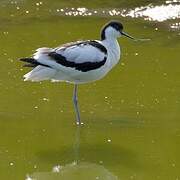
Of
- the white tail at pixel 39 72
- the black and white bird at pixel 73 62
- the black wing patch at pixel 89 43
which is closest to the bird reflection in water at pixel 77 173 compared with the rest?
the black and white bird at pixel 73 62

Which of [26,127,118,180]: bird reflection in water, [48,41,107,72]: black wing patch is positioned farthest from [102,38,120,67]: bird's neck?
[26,127,118,180]: bird reflection in water

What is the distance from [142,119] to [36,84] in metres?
1.86

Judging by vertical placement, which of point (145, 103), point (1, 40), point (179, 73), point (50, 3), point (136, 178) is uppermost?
point (50, 3)

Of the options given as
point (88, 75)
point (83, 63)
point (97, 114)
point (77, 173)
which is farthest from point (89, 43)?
point (77, 173)

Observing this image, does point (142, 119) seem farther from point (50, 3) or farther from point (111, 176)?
point (50, 3)

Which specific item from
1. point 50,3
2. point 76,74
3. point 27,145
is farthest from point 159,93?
point 50,3

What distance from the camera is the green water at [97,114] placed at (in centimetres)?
782

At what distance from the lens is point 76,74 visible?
8969 millimetres

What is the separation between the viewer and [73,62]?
8.83 m

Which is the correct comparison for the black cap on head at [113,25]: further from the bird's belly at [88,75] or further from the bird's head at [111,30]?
the bird's belly at [88,75]

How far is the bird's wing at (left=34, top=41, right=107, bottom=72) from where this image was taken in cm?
870

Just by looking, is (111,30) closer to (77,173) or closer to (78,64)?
(78,64)

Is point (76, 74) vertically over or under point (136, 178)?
over

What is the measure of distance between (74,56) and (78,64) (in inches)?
4.6
